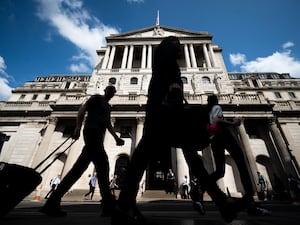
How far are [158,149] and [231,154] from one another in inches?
53.1

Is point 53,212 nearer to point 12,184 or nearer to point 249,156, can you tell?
point 12,184

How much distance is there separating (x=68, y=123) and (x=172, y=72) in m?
17.9

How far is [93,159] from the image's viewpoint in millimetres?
2762

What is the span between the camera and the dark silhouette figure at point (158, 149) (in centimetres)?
148

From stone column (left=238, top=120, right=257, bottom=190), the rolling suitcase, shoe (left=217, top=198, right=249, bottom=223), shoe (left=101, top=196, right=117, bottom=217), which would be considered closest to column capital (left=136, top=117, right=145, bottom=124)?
stone column (left=238, top=120, right=257, bottom=190)

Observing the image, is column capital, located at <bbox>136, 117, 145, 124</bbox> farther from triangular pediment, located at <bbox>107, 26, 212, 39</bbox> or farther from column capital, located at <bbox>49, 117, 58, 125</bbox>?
triangular pediment, located at <bbox>107, 26, 212, 39</bbox>

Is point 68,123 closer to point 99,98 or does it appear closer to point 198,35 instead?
point 99,98

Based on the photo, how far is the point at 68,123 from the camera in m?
17.1

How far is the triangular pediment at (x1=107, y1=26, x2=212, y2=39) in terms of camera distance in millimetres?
27750

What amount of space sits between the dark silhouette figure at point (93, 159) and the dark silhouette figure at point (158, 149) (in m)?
1.19

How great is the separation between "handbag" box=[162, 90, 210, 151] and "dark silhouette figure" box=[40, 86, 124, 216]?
5.24ft

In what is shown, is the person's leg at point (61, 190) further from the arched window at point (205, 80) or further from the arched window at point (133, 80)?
the arched window at point (205, 80)

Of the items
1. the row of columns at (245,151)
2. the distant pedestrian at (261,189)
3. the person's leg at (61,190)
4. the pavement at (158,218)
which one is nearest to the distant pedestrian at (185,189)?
the row of columns at (245,151)

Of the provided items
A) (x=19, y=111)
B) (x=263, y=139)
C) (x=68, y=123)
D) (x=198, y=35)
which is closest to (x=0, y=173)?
(x=68, y=123)
